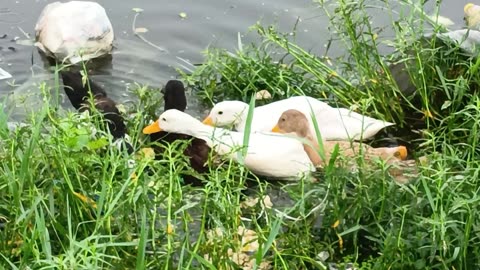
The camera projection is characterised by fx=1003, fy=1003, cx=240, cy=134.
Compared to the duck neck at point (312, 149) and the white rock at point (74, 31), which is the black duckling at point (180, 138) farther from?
the white rock at point (74, 31)

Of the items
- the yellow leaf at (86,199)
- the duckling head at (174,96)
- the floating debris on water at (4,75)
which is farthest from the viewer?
the floating debris on water at (4,75)

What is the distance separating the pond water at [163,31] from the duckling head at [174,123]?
20.9 inches

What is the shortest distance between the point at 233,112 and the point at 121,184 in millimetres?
1097

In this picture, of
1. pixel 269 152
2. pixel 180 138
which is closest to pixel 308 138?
pixel 269 152

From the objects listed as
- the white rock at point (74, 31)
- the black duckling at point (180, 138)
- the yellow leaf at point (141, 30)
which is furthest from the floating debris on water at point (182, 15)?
the black duckling at point (180, 138)

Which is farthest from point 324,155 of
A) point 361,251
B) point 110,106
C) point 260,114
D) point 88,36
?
point 88,36

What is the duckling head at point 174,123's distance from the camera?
3.85m

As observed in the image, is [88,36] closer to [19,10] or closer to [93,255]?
[19,10]

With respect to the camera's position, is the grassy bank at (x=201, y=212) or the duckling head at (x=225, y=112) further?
the duckling head at (x=225, y=112)

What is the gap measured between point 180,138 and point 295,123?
450 millimetres

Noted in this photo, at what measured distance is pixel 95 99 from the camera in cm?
409

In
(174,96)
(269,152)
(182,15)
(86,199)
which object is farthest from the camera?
(182,15)

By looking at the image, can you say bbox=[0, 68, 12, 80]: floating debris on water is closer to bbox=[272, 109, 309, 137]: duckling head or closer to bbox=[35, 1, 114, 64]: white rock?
bbox=[35, 1, 114, 64]: white rock

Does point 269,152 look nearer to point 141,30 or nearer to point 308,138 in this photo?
point 308,138
